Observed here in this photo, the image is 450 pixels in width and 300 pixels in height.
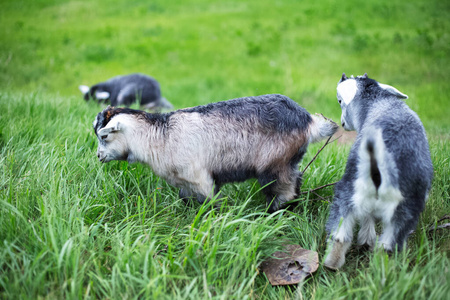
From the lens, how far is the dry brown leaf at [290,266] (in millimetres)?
2547

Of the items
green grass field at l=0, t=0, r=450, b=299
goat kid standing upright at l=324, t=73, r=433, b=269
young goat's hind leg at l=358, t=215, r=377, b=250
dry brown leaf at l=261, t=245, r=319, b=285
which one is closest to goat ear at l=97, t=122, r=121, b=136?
green grass field at l=0, t=0, r=450, b=299

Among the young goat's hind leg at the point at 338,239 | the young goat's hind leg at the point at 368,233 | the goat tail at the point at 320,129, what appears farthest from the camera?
the goat tail at the point at 320,129

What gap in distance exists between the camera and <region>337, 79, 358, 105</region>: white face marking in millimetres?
3076

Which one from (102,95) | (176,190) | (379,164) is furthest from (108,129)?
(102,95)

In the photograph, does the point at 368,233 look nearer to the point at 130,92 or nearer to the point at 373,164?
the point at 373,164

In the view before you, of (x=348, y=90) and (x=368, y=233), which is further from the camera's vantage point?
(x=348, y=90)

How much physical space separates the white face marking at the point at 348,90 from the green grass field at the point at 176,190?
868 millimetres

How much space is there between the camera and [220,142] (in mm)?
3123

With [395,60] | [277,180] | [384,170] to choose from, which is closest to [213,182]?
[277,180]

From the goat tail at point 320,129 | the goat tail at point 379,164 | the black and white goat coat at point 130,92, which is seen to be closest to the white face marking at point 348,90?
the goat tail at point 320,129

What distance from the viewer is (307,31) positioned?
38.3 feet

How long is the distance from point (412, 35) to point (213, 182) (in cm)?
993

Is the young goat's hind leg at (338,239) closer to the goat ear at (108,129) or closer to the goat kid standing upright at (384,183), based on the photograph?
the goat kid standing upright at (384,183)

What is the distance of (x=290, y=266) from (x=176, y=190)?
1.39 meters
